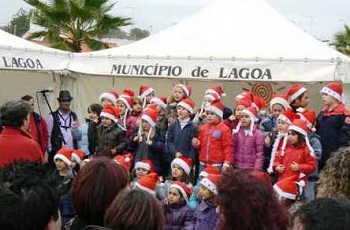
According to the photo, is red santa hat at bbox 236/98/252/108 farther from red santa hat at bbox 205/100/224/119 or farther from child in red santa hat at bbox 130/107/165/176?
child in red santa hat at bbox 130/107/165/176

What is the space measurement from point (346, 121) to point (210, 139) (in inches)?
61.0

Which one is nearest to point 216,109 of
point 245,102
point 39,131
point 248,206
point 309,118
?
point 245,102

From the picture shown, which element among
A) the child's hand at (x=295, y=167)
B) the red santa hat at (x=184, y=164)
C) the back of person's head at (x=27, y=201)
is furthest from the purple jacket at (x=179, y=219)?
the back of person's head at (x=27, y=201)

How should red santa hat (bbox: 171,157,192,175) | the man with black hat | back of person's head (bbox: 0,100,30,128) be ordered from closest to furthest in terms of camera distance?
back of person's head (bbox: 0,100,30,128), red santa hat (bbox: 171,157,192,175), the man with black hat

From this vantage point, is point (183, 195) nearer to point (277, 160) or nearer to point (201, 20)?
point (277, 160)

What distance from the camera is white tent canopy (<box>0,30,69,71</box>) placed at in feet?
32.1

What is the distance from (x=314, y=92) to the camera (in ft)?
39.0

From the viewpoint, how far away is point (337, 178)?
11.8 feet

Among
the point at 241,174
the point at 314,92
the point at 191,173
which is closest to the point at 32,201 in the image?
the point at 241,174

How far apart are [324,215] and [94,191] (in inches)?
54.5

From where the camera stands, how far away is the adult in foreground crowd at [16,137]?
4648 millimetres

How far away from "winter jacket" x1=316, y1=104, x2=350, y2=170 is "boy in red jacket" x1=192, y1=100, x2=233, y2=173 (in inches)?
41.7

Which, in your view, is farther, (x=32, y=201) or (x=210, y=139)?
(x=210, y=139)

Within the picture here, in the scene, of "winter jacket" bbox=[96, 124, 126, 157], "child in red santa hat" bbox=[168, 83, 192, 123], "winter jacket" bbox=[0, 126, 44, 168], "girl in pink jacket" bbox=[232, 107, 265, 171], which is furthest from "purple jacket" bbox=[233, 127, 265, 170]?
"winter jacket" bbox=[0, 126, 44, 168]
